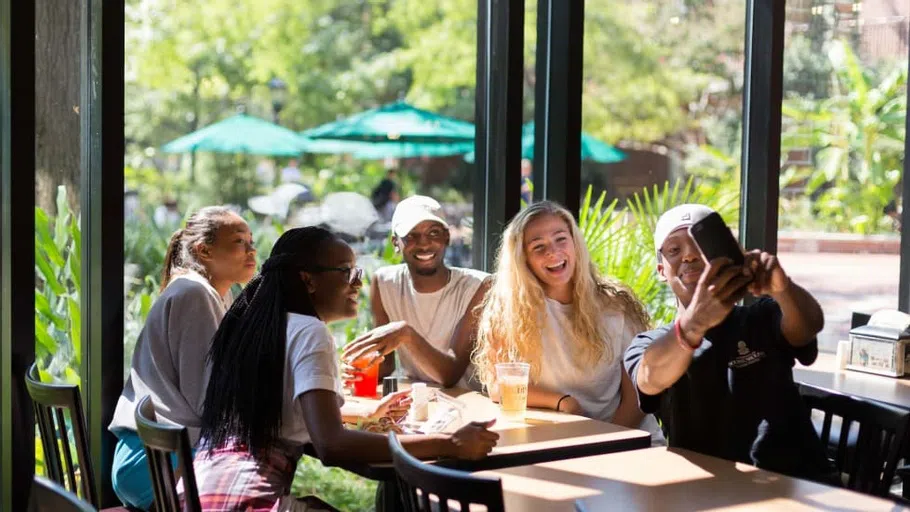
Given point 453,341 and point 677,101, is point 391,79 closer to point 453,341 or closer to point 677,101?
point 677,101

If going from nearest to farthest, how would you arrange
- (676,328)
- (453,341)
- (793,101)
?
1. (676,328)
2. (453,341)
3. (793,101)

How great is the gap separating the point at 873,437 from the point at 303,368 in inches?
55.3

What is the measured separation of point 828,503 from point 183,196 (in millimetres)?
2587

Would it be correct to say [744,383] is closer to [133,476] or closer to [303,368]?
[303,368]

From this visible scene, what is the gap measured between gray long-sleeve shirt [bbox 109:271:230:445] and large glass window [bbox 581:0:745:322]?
6.21 ft

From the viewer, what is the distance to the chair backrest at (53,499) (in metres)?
1.48

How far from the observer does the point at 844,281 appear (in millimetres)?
5184

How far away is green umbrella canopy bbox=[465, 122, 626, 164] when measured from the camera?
441 centimetres

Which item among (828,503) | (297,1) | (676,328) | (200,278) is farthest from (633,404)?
(297,1)

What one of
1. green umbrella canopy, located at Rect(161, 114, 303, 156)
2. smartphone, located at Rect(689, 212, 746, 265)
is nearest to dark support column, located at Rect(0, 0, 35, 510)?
green umbrella canopy, located at Rect(161, 114, 303, 156)

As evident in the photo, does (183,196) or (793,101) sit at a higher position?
(793,101)

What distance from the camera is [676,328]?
2.54 m

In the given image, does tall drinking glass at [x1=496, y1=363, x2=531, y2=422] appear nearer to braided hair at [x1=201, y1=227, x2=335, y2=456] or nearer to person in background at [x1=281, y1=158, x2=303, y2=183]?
braided hair at [x1=201, y1=227, x2=335, y2=456]

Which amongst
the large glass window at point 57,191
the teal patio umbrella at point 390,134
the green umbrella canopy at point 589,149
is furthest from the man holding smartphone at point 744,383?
the teal patio umbrella at point 390,134
